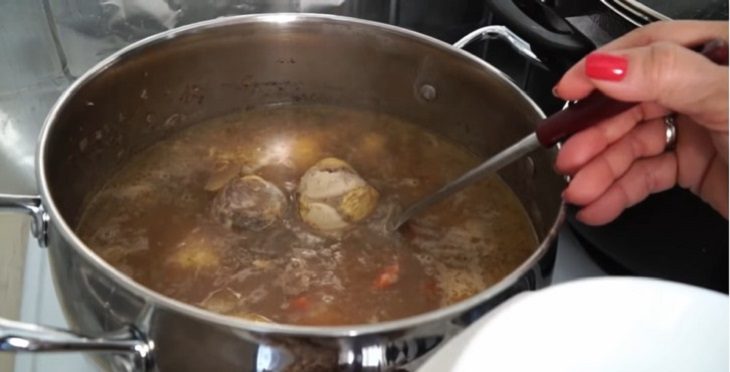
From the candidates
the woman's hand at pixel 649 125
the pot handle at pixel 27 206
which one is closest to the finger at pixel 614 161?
the woman's hand at pixel 649 125

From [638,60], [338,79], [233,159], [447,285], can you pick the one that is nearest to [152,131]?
[233,159]

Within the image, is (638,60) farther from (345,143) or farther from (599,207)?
(345,143)

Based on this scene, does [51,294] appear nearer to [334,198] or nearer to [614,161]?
[334,198]

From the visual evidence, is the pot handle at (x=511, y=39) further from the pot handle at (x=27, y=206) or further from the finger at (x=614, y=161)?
the pot handle at (x=27, y=206)

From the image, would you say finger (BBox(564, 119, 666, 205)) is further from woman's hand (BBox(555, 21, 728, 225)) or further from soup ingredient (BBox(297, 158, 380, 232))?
soup ingredient (BBox(297, 158, 380, 232))

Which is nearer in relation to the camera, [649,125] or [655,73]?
[655,73]

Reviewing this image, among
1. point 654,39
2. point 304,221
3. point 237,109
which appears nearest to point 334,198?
point 304,221

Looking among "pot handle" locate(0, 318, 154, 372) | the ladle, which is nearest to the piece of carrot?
the ladle
